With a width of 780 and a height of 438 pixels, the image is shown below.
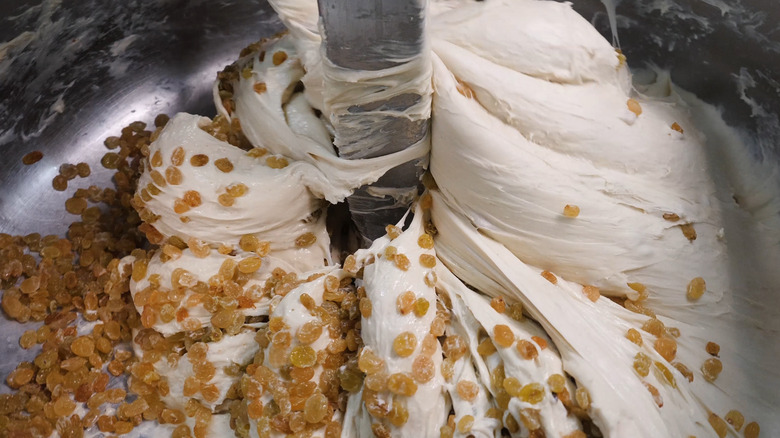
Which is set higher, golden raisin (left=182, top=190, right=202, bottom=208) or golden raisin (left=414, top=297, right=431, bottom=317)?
golden raisin (left=182, top=190, right=202, bottom=208)

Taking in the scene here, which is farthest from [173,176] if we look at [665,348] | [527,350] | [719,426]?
[719,426]

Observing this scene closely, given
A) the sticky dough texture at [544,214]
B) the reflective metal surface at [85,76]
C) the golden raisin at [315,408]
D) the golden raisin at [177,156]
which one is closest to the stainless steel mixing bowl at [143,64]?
the reflective metal surface at [85,76]

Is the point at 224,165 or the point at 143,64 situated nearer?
the point at 224,165

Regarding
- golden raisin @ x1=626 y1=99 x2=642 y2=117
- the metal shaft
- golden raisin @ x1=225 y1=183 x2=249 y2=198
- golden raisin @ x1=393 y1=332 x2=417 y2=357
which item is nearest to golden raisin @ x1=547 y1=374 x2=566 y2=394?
golden raisin @ x1=393 y1=332 x2=417 y2=357

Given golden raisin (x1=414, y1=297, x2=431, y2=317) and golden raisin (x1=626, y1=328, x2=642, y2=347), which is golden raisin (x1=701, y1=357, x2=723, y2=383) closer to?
A: golden raisin (x1=626, y1=328, x2=642, y2=347)

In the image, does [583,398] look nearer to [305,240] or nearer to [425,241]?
[425,241]

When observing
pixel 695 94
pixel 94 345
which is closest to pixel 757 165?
pixel 695 94
